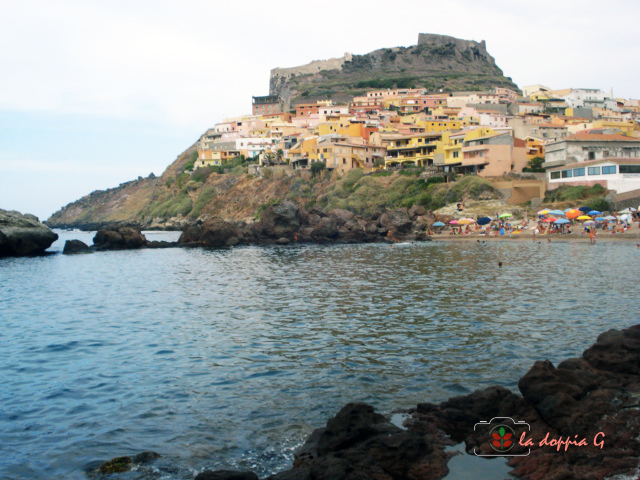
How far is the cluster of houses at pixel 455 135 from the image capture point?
6488 centimetres

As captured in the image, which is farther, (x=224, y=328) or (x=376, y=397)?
(x=224, y=328)

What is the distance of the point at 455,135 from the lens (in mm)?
78625

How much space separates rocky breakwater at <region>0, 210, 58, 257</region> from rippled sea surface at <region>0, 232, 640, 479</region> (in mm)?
22344

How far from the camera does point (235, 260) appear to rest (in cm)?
4738

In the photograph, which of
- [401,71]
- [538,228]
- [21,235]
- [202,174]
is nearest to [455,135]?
[538,228]

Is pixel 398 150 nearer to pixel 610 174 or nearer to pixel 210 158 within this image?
pixel 610 174

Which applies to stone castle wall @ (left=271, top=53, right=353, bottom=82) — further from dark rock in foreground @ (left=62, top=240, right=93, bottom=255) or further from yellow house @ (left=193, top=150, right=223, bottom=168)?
dark rock in foreground @ (left=62, top=240, right=93, bottom=255)

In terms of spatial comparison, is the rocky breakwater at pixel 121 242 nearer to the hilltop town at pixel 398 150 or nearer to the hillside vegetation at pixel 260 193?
the hillside vegetation at pixel 260 193

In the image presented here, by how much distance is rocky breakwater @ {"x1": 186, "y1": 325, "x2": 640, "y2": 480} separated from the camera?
8438mm

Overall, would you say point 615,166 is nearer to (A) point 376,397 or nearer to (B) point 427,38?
(A) point 376,397

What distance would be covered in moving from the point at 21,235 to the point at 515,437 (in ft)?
190

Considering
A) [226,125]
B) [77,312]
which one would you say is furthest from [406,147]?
[77,312]

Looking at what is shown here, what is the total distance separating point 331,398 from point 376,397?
101 cm

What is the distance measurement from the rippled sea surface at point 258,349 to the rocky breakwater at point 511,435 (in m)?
1.23
